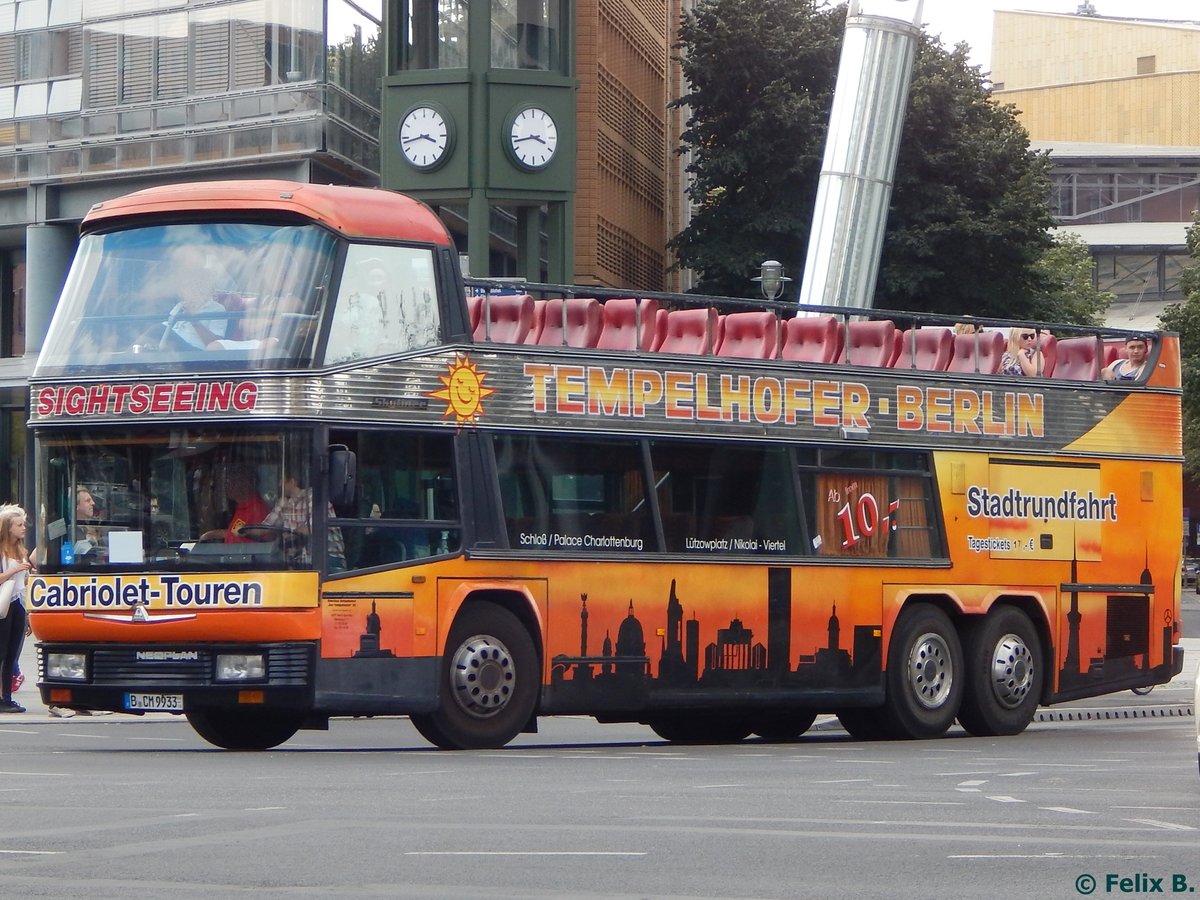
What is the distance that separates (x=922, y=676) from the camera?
816 inches

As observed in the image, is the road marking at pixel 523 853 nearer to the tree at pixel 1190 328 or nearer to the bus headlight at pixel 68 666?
the bus headlight at pixel 68 666

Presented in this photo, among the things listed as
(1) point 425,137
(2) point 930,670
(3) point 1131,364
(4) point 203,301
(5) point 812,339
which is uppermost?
(1) point 425,137

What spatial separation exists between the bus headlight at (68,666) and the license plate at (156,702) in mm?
424

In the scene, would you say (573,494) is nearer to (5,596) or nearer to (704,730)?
(704,730)

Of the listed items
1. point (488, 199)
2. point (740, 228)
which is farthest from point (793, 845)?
point (740, 228)

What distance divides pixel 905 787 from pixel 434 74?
96.3 feet

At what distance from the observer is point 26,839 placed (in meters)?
10.5

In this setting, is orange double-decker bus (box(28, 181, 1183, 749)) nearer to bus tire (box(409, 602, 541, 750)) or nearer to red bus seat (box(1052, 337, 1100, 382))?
bus tire (box(409, 602, 541, 750))

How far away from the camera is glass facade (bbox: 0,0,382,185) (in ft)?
138

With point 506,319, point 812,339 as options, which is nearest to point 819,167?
point 812,339

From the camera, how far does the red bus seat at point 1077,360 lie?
2239 centimetres

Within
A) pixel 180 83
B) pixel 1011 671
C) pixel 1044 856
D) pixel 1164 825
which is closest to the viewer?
pixel 1044 856

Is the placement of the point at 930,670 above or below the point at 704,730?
above

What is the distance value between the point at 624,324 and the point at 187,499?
3859 mm
